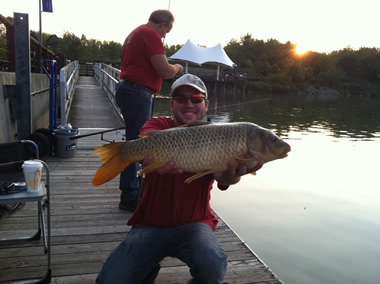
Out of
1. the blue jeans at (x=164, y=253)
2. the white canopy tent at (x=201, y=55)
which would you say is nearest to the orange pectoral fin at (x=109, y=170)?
the blue jeans at (x=164, y=253)

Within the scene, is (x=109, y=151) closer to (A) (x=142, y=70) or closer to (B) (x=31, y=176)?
(B) (x=31, y=176)

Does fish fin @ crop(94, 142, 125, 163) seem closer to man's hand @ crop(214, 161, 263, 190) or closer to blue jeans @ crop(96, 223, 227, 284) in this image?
blue jeans @ crop(96, 223, 227, 284)

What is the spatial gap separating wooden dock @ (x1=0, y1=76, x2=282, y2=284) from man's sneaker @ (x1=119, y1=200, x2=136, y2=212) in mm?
61

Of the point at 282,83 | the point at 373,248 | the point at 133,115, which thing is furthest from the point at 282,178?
the point at 282,83

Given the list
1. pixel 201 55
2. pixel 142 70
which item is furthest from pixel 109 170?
pixel 201 55

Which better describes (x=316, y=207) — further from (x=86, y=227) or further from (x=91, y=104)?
(x=91, y=104)

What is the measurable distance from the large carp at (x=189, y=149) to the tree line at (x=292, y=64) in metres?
59.3

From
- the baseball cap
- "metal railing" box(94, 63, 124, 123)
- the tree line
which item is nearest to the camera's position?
the baseball cap

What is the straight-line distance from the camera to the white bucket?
2150 mm

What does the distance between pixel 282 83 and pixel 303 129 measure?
48338 mm

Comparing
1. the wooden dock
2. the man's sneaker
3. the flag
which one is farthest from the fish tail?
the flag

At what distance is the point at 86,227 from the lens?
3.29 m

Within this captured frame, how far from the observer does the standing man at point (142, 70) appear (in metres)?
3.25

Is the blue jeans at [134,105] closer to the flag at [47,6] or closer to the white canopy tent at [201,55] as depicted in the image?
the flag at [47,6]
